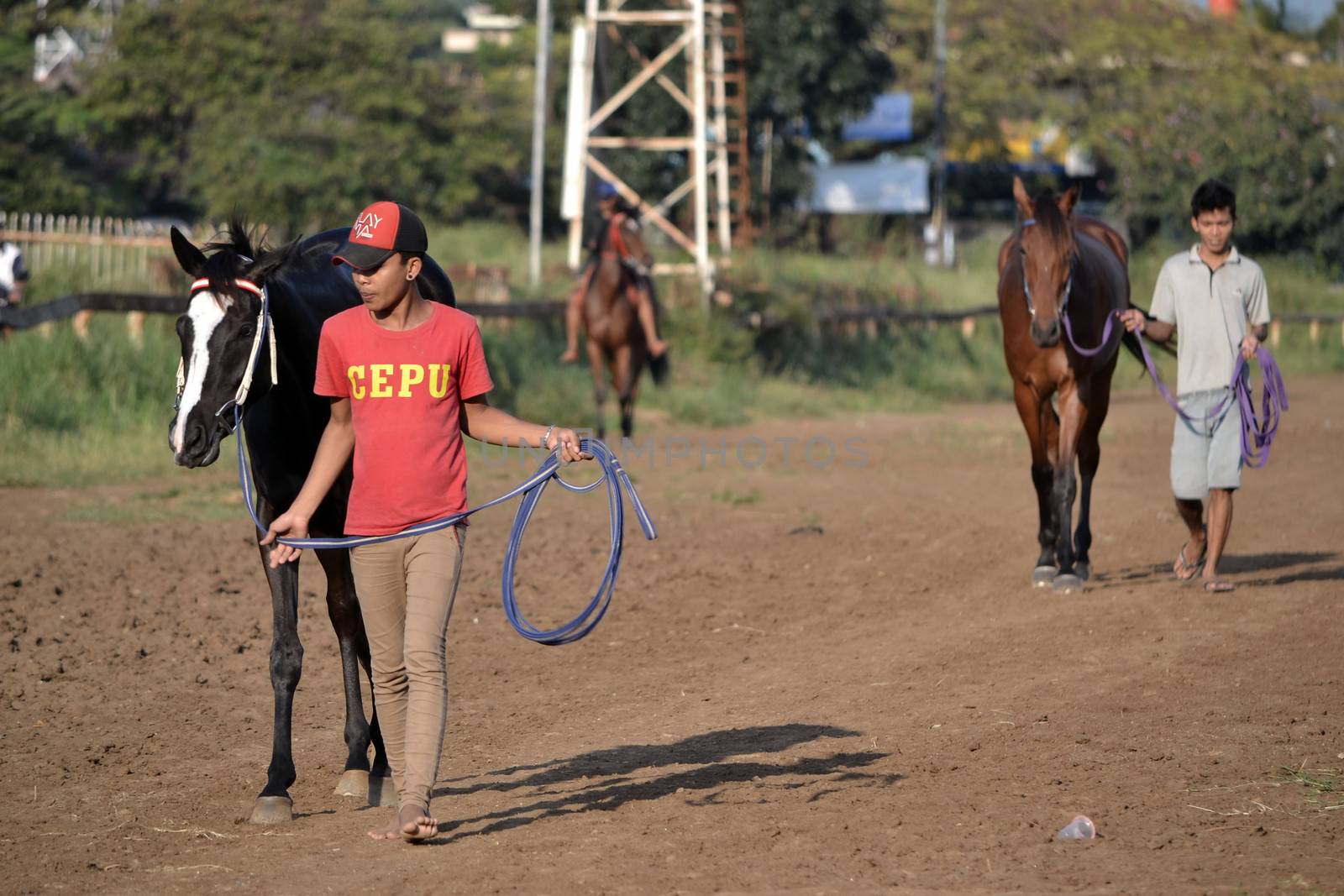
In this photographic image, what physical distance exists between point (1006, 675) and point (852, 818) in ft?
7.61

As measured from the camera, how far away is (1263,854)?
4.59 m

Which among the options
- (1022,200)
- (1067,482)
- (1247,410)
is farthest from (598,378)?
(1247,410)

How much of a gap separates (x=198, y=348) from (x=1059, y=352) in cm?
577

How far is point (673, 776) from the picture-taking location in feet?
19.0

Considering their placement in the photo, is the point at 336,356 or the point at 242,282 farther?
the point at 242,282

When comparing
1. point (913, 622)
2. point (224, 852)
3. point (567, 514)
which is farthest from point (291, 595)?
point (567, 514)

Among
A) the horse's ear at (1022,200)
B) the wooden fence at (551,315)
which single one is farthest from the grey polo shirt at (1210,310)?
the wooden fence at (551,315)

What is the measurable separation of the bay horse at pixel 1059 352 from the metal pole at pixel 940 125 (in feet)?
110

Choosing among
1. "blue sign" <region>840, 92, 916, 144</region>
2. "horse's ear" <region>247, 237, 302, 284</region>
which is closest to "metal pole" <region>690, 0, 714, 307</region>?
"horse's ear" <region>247, 237, 302, 284</region>

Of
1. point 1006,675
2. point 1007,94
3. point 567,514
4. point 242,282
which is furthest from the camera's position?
point 1007,94

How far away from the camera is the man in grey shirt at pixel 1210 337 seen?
874cm

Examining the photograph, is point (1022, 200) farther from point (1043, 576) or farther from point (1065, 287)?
point (1043, 576)

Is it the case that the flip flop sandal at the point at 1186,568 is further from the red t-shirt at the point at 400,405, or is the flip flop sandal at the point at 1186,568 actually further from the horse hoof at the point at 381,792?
the red t-shirt at the point at 400,405

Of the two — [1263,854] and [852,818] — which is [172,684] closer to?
[852,818]
